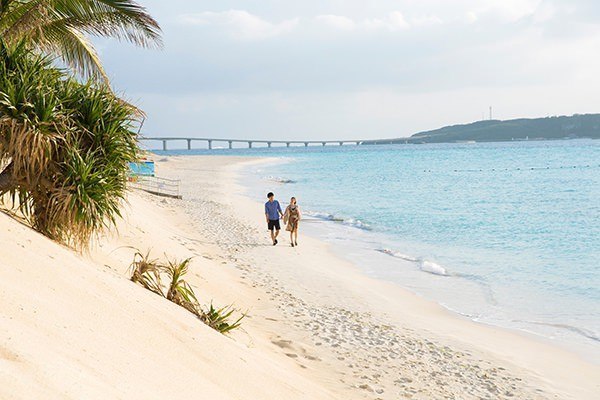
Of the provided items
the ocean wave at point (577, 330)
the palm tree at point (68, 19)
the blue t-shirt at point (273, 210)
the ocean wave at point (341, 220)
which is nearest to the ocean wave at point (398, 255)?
the blue t-shirt at point (273, 210)

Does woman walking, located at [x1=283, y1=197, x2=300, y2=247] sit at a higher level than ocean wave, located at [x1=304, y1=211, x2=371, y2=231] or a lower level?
higher

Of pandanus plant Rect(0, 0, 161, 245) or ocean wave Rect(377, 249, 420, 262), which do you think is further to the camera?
ocean wave Rect(377, 249, 420, 262)

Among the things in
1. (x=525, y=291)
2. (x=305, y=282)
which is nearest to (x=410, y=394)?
(x=305, y=282)

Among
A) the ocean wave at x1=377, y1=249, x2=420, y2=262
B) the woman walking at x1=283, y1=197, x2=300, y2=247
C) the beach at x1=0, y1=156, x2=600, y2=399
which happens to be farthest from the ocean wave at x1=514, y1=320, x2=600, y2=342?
the woman walking at x1=283, y1=197, x2=300, y2=247

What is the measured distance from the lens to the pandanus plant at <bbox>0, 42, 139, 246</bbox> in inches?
228

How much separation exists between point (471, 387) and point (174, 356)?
374 centimetres

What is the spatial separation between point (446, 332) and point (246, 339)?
3780 mm

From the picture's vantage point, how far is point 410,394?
6.12 metres

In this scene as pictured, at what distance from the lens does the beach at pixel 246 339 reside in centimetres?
354

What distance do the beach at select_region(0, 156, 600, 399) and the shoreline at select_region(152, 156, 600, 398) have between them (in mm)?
29

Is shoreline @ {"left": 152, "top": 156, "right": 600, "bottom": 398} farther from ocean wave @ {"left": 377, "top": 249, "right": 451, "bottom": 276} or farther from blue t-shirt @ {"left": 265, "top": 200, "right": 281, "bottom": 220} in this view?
blue t-shirt @ {"left": 265, "top": 200, "right": 281, "bottom": 220}

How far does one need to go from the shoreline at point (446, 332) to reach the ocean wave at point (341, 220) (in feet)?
30.5

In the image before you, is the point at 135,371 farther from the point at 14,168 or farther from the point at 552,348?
the point at 552,348

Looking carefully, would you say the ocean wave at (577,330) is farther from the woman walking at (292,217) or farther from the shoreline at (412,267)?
the woman walking at (292,217)
